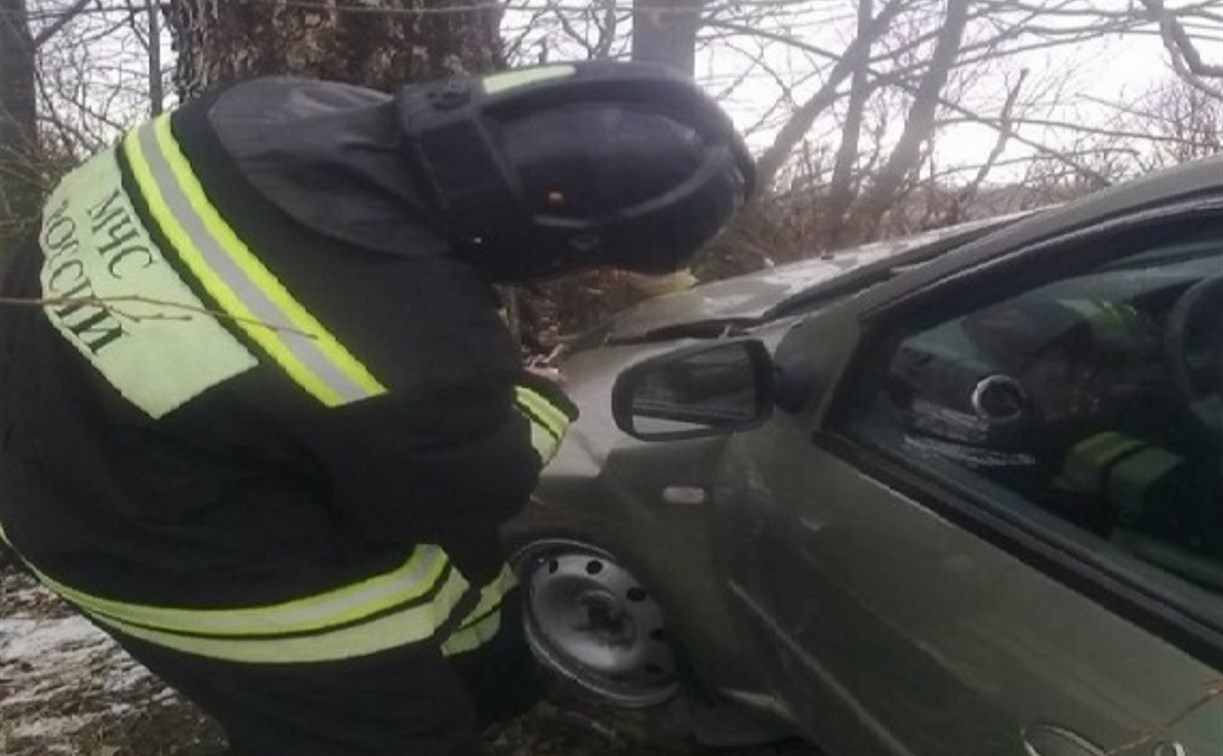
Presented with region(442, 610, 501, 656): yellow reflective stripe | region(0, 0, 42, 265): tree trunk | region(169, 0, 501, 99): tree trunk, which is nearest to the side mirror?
region(442, 610, 501, 656): yellow reflective stripe

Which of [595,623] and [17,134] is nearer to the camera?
[595,623]

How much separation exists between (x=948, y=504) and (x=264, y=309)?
1.01 metres

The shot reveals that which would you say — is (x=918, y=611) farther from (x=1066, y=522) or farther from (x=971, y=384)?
(x=971, y=384)

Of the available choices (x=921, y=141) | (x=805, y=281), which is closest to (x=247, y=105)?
(x=805, y=281)

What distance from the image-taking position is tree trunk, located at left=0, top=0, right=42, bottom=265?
6.93m

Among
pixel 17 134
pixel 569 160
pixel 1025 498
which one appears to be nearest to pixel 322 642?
pixel 569 160

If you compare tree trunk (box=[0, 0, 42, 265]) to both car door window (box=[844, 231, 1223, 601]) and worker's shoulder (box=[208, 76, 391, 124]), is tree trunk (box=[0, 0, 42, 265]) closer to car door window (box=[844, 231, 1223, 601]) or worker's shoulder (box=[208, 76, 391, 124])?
worker's shoulder (box=[208, 76, 391, 124])

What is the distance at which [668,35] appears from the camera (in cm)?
619

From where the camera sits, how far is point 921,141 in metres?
6.50

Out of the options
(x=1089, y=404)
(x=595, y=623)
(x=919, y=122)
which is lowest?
(x=595, y=623)

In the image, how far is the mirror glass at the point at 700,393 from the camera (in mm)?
2516

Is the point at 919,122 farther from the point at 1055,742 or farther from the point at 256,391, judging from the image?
the point at 1055,742

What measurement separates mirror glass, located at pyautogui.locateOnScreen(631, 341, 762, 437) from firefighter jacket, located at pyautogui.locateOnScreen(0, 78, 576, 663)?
264 millimetres

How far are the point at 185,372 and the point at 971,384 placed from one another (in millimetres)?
1186
